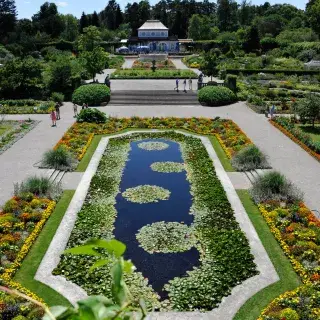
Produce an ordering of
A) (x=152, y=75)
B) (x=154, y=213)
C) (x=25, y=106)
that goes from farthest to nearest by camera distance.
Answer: (x=152, y=75) < (x=25, y=106) < (x=154, y=213)

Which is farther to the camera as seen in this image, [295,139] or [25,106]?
[25,106]

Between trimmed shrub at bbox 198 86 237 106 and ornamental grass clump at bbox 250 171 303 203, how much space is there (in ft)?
58.8

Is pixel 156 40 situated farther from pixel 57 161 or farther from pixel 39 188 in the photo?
pixel 39 188

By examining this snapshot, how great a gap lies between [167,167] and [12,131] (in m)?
11.1

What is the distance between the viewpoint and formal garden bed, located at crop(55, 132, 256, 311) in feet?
35.4

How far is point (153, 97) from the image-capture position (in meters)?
37.0

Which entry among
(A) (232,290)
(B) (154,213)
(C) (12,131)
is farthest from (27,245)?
(C) (12,131)

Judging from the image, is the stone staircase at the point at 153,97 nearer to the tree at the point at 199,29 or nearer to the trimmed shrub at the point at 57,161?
the trimmed shrub at the point at 57,161

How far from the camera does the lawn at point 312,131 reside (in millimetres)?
24998

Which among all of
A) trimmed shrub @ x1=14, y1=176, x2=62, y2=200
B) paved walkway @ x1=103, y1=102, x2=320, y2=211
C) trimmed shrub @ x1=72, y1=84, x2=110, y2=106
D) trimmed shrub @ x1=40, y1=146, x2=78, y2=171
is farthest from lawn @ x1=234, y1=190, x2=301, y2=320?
trimmed shrub @ x1=72, y1=84, x2=110, y2=106

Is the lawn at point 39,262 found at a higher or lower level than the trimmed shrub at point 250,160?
lower

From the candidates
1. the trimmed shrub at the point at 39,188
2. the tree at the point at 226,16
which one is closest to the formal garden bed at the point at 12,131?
the trimmed shrub at the point at 39,188

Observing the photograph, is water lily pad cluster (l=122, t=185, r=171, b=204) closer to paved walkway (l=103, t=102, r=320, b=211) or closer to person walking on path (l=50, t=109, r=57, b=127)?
paved walkway (l=103, t=102, r=320, b=211)

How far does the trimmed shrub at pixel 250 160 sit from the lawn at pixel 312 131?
6.46 meters
